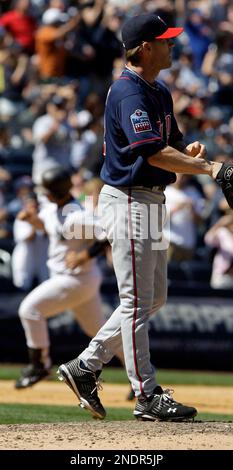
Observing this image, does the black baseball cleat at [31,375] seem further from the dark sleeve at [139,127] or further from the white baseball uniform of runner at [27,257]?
the dark sleeve at [139,127]

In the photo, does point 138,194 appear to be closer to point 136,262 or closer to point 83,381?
point 136,262

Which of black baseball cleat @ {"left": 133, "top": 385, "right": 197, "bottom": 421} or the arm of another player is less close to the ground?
the arm of another player

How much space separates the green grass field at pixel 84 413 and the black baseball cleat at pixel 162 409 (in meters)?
0.88

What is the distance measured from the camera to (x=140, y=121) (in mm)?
5832

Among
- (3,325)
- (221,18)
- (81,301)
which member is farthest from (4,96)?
(81,301)

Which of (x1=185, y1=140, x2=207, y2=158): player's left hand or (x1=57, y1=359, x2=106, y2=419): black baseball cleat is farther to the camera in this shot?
(x1=57, y1=359, x2=106, y2=419): black baseball cleat

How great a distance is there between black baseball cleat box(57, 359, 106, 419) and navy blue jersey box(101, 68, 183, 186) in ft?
3.95

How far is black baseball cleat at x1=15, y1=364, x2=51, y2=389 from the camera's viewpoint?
31.2ft

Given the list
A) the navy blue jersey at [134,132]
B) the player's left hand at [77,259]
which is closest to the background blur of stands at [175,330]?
the player's left hand at [77,259]

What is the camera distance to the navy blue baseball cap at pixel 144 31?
237 inches

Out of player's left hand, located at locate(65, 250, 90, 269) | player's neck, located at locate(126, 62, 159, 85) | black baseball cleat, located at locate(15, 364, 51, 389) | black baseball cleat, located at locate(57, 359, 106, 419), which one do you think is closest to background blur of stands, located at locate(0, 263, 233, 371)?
black baseball cleat, located at locate(15, 364, 51, 389)

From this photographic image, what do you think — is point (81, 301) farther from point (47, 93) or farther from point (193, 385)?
point (47, 93)

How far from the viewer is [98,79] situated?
1533 centimetres

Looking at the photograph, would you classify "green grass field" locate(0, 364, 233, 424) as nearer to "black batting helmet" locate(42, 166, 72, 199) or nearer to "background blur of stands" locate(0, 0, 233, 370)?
"background blur of stands" locate(0, 0, 233, 370)
